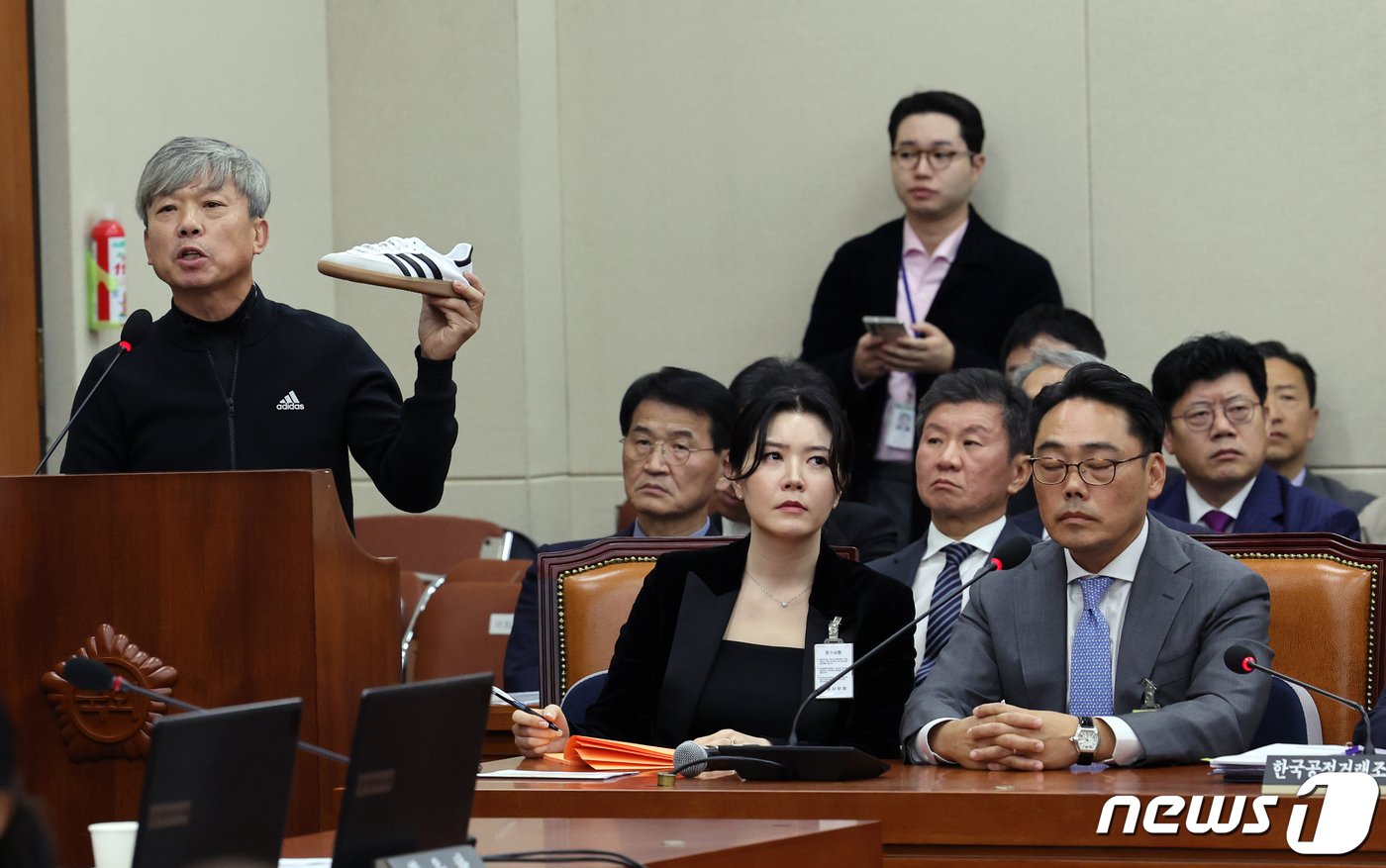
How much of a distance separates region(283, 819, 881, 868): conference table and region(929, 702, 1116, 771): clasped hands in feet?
1.61

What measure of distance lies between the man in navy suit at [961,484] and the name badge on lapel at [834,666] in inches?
20.3

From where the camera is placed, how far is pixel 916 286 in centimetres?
534

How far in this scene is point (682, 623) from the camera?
3002 millimetres

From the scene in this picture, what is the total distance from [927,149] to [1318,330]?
49.4 inches

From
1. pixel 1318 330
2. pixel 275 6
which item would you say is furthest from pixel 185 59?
pixel 1318 330

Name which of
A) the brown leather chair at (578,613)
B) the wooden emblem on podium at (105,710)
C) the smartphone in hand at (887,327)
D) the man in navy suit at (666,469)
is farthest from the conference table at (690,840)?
the smartphone in hand at (887,327)

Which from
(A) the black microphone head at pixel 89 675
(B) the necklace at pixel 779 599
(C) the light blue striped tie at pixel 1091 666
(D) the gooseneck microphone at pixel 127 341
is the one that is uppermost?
(D) the gooseneck microphone at pixel 127 341

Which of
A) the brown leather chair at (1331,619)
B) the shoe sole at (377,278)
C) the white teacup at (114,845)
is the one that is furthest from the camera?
the brown leather chair at (1331,619)

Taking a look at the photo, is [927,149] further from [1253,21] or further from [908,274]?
[1253,21]

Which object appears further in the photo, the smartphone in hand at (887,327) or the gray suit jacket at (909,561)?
the smartphone in hand at (887,327)

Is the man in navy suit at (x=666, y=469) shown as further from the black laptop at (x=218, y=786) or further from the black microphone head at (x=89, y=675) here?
the black laptop at (x=218, y=786)

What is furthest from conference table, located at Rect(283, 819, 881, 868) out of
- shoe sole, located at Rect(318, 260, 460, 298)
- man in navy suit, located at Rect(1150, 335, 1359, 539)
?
man in navy suit, located at Rect(1150, 335, 1359, 539)

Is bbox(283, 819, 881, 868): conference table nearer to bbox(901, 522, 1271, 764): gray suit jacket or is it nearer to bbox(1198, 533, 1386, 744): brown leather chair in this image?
bbox(901, 522, 1271, 764): gray suit jacket

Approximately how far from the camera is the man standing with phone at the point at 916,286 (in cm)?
513
